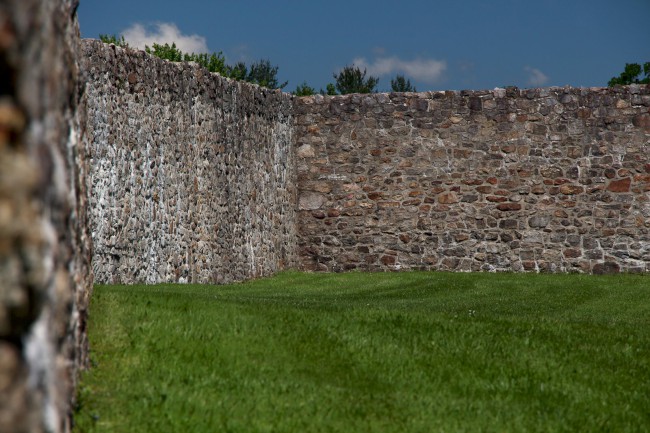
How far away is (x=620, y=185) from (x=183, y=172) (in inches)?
328

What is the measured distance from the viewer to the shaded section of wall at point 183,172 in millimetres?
12766

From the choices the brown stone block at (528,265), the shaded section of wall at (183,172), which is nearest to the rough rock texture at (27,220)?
the shaded section of wall at (183,172)

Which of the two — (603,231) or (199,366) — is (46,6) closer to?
(199,366)

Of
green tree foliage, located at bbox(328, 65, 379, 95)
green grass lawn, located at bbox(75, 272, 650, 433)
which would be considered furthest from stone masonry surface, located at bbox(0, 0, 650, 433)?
green tree foliage, located at bbox(328, 65, 379, 95)

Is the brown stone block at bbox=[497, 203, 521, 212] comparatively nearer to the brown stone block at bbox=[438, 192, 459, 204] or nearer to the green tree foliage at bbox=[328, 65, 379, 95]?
the brown stone block at bbox=[438, 192, 459, 204]

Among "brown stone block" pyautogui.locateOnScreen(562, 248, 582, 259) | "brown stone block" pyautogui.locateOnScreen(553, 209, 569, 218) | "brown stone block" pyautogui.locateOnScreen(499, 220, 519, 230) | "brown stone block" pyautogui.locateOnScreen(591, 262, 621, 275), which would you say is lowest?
"brown stone block" pyautogui.locateOnScreen(591, 262, 621, 275)

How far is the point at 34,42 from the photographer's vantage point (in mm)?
2926

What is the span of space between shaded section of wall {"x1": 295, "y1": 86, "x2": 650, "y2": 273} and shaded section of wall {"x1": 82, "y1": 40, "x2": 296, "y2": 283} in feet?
2.74

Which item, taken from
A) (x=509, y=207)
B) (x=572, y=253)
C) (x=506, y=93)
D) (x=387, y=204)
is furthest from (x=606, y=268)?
(x=387, y=204)

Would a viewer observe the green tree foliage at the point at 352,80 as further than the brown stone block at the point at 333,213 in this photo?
Yes

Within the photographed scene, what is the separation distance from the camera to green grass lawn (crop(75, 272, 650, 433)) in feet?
20.0

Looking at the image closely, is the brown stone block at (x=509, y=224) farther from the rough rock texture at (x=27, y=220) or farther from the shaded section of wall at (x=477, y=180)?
the rough rock texture at (x=27, y=220)

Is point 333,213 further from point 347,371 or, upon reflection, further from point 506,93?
point 347,371

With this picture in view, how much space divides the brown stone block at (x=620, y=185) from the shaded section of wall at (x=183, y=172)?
20.1ft
